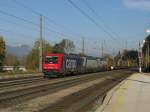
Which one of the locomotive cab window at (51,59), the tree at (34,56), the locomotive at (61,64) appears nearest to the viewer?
the locomotive at (61,64)

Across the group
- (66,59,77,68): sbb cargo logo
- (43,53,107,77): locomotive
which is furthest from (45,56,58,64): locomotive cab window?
(66,59,77,68): sbb cargo logo

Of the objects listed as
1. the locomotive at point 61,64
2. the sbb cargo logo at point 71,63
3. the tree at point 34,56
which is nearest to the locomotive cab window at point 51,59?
the locomotive at point 61,64

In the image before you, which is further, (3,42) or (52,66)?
(3,42)

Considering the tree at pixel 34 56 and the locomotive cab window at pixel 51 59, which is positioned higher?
the tree at pixel 34 56

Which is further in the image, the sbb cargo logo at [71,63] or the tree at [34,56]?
the tree at [34,56]

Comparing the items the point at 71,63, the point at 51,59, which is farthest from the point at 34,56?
the point at 51,59

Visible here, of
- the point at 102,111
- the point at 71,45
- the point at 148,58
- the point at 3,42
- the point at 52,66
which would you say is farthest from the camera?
the point at 71,45

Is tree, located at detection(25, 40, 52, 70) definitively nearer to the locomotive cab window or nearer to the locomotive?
the locomotive

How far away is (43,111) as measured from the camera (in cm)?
1564

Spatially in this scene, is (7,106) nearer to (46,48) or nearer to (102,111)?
(102,111)

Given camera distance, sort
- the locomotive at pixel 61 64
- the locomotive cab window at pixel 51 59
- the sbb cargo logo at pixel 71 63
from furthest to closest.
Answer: the sbb cargo logo at pixel 71 63 < the locomotive cab window at pixel 51 59 < the locomotive at pixel 61 64

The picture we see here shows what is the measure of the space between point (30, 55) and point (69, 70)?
81747 mm

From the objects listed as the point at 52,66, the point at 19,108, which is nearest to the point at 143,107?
the point at 19,108

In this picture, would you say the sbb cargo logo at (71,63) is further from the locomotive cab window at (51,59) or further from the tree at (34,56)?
the tree at (34,56)
